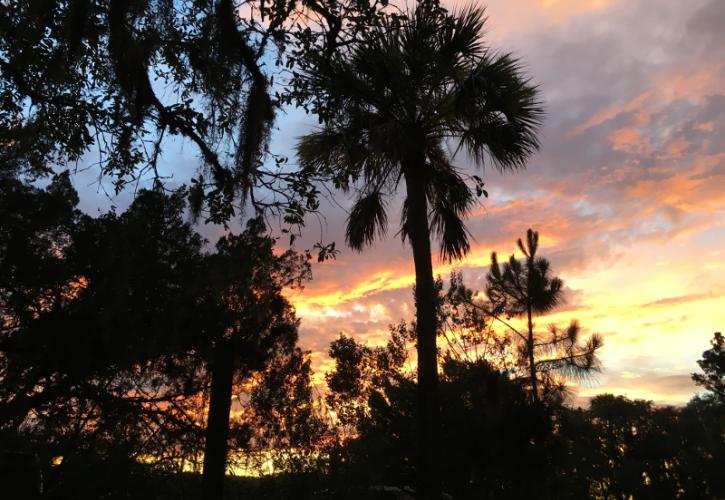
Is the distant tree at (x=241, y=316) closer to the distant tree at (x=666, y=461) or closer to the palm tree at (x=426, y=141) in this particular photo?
the palm tree at (x=426, y=141)

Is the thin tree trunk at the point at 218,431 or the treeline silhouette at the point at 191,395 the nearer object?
the thin tree trunk at the point at 218,431

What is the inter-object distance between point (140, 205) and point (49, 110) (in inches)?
76.7

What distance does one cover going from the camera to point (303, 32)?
17.0ft

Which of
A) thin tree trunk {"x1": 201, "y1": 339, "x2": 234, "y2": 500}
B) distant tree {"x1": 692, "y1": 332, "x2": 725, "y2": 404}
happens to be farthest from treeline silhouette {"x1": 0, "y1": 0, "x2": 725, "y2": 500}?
distant tree {"x1": 692, "y1": 332, "x2": 725, "y2": 404}

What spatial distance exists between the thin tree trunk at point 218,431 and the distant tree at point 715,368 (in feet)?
94.8

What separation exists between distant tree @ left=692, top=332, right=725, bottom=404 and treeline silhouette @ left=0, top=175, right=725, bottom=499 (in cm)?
1750

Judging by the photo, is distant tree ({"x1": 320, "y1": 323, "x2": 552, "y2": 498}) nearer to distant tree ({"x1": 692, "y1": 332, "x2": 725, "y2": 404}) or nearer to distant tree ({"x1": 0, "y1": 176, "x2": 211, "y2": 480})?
distant tree ({"x1": 0, "y1": 176, "x2": 211, "y2": 480})

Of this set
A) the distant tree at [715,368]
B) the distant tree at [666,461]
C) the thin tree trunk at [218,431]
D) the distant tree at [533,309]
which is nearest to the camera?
the thin tree trunk at [218,431]

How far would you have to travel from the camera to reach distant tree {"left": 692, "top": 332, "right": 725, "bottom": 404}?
26.1 meters

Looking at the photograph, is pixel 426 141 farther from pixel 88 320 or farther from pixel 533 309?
pixel 533 309

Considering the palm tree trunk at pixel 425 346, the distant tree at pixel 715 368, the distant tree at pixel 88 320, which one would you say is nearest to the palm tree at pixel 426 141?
the palm tree trunk at pixel 425 346

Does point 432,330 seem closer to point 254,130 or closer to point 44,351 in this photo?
point 254,130

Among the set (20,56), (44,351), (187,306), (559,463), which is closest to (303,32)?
(20,56)

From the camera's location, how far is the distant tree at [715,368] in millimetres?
26109
